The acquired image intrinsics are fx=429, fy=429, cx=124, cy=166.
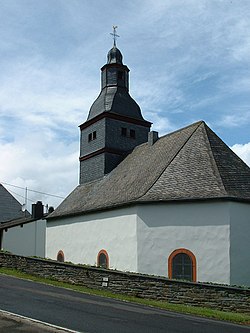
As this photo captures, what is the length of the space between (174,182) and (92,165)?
40.7 feet

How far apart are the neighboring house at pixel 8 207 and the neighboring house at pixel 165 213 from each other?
21.1 m

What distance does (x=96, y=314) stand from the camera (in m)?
12.7

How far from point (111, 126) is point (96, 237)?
1071 centimetres

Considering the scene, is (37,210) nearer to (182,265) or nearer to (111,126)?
(111,126)

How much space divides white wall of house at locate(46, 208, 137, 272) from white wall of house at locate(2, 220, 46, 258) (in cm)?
774

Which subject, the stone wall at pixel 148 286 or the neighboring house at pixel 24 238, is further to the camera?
Result: the neighboring house at pixel 24 238

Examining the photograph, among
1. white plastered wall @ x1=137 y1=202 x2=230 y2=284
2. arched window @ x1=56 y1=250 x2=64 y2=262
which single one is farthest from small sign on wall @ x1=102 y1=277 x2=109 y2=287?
arched window @ x1=56 y1=250 x2=64 y2=262

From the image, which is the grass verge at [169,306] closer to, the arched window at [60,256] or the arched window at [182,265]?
the arched window at [182,265]

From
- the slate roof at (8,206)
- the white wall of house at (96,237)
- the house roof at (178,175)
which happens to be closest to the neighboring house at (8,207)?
the slate roof at (8,206)

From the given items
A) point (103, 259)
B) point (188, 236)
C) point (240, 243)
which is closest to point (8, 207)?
point (103, 259)

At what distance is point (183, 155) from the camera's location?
25.4 meters

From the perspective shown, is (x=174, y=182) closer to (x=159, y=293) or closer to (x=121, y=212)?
(x=121, y=212)

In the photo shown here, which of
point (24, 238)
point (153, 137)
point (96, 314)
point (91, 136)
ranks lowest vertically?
point (96, 314)

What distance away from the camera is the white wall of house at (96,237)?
23.9m
